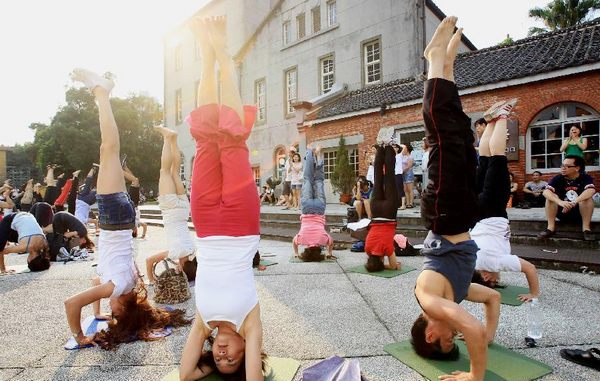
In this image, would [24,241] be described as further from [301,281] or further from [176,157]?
[301,281]

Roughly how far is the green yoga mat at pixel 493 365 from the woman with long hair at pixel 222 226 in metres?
1.33

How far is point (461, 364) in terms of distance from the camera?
292 cm

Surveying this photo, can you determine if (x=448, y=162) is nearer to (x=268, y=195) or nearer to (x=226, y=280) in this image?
(x=226, y=280)

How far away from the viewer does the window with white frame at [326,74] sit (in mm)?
19656

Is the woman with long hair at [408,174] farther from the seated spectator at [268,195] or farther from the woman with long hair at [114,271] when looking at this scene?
the woman with long hair at [114,271]

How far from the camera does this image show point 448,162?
8.97ft

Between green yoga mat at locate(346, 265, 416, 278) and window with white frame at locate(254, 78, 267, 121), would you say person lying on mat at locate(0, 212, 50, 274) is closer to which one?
green yoga mat at locate(346, 265, 416, 278)

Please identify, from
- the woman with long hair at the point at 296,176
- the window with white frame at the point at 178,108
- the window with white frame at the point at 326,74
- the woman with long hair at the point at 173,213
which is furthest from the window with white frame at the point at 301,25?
the woman with long hair at the point at 173,213

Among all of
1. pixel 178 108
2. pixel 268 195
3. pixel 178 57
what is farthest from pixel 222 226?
pixel 178 57

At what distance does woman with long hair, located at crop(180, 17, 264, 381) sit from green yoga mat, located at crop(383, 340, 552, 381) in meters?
1.33

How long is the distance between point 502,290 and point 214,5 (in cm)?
2854

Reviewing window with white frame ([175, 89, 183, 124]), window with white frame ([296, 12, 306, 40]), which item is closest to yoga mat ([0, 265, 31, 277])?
window with white frame ([296, 12, 306, 40])

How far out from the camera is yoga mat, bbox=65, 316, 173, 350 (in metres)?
3.34

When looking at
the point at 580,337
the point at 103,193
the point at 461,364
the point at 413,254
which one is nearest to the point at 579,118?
the point at 413,254
